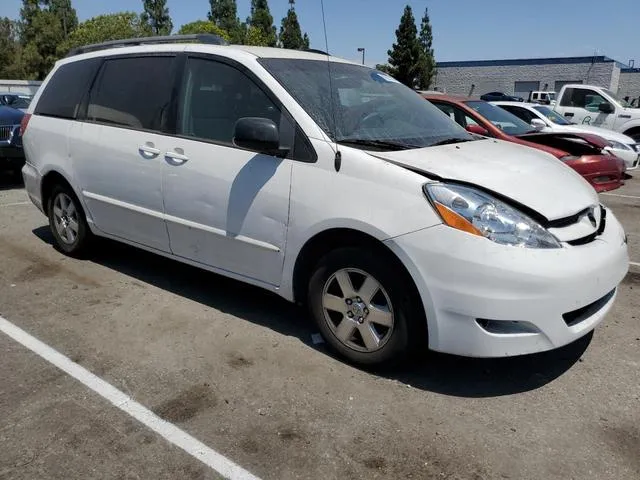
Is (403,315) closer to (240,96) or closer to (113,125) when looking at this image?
(240,96)

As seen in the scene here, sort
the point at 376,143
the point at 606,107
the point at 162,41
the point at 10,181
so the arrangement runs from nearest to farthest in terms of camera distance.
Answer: the point at 376,143 → the point at 162,41 → the point at 10,181 → the point at 606,107

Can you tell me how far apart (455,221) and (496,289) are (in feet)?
1.26

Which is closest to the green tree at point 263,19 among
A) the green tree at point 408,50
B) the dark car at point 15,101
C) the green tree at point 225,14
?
the green tree at point 225,14

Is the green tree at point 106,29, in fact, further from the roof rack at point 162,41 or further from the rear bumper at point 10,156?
the roof rack at point 162,41

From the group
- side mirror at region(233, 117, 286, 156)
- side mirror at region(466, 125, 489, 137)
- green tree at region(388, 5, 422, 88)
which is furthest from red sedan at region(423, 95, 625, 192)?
green tree at region(388, 5, 422, 88)

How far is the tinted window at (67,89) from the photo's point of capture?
193 inches

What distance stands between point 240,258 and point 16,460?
1.68 metres

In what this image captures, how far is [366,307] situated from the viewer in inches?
126

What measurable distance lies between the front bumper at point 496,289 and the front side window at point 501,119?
18.5 feet

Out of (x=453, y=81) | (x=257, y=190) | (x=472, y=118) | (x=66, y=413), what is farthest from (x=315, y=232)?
(x=453, y=81)

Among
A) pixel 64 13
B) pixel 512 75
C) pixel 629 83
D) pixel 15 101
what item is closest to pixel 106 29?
pixel 64 13

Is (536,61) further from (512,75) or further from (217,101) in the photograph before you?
(217,101)

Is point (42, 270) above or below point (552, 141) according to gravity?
below

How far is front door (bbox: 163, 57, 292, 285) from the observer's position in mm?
3492
